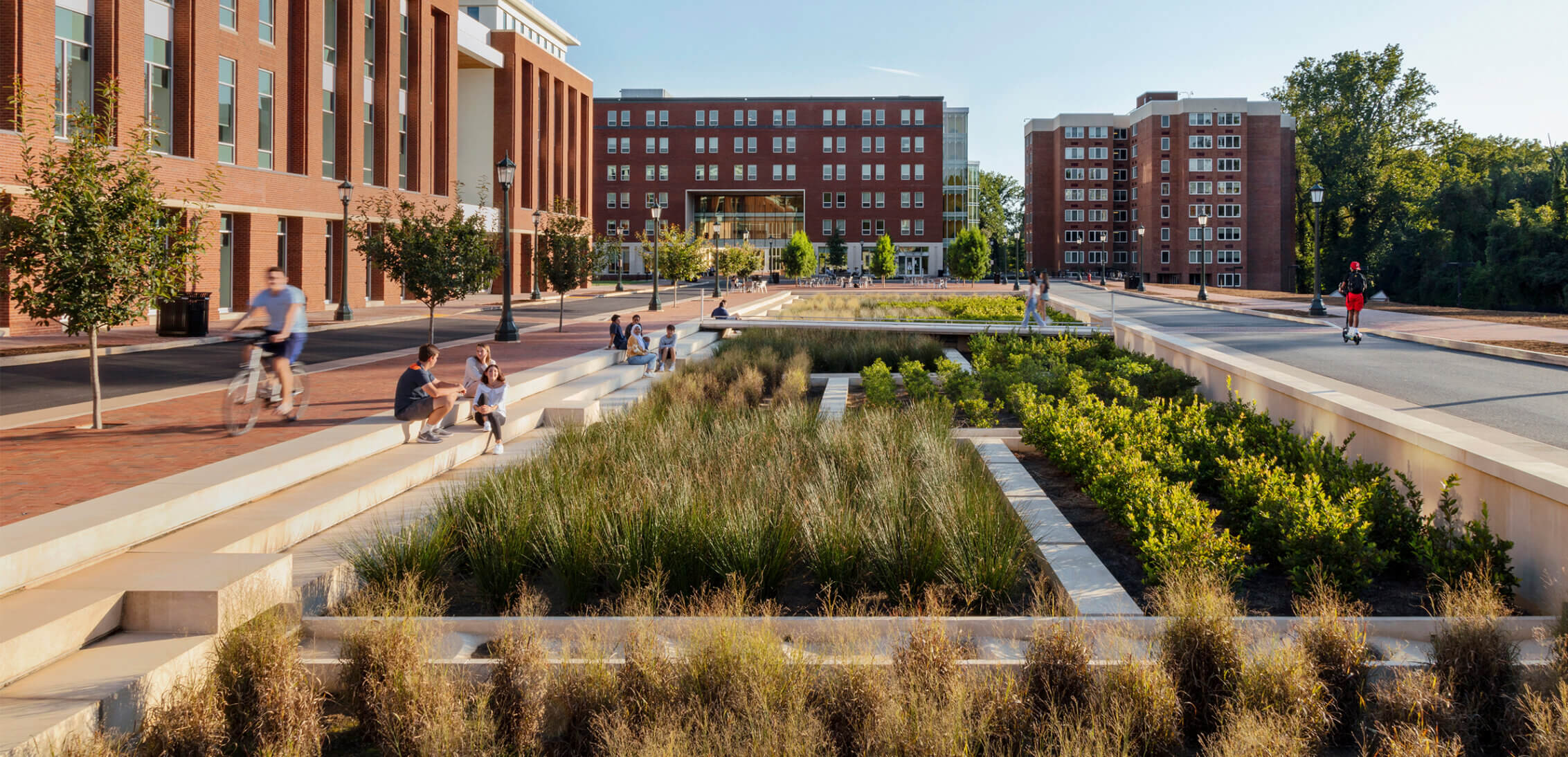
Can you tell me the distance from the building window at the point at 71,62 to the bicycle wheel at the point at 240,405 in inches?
778

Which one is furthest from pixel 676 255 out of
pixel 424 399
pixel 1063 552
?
pixel 1063 552

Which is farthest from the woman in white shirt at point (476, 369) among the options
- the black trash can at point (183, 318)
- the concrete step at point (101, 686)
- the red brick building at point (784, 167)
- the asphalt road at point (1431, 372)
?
the red brick building at point (784, 167)

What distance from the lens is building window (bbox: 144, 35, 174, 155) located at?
3070 cm

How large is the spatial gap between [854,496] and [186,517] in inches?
188

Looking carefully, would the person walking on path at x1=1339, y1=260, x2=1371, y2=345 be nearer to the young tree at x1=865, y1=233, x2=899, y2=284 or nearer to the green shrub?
the green shrub

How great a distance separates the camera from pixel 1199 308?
1838 inches

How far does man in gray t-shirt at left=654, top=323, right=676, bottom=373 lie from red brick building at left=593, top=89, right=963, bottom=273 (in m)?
91.1

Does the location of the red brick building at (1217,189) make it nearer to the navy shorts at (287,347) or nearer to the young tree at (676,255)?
the young tree at (676,255)

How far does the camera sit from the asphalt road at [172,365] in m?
15.2

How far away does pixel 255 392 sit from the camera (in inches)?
455

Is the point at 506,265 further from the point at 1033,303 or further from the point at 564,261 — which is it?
the point at 1033,303

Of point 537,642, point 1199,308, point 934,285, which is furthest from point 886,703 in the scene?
point 934,285

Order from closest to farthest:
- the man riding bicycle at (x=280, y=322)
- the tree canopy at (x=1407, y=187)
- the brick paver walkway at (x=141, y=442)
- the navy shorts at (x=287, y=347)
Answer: the brick paver walkway at (x=141, y=442) < the man riding bicycle at (x=280, y=322) < the navy shorts at (x=287, y=347) < the tree canopy at (x=1407, y=187)

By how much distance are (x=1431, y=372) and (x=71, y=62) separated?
102 ft
